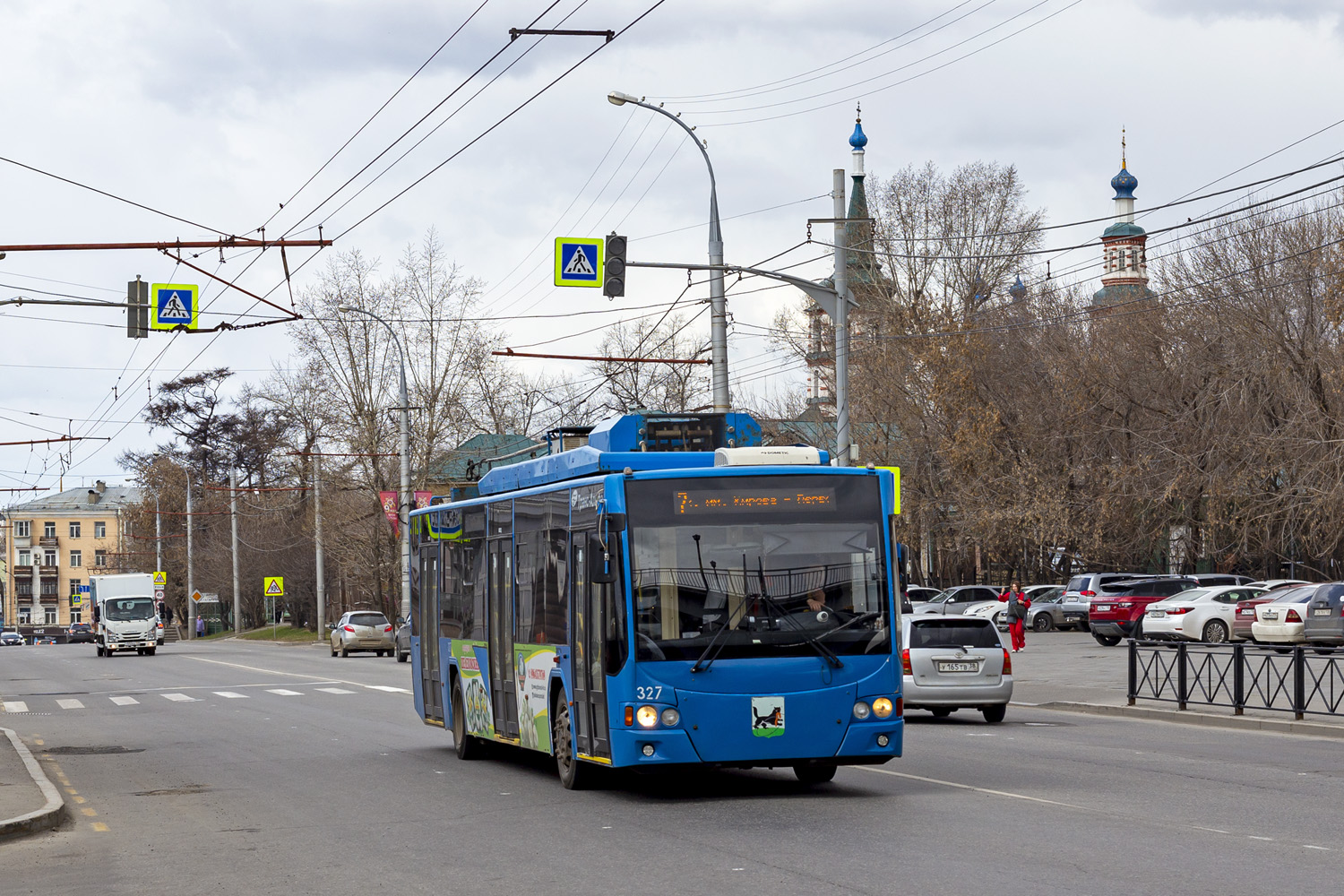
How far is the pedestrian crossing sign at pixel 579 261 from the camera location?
83.6 ft

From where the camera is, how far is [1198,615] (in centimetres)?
3669

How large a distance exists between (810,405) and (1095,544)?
1359 centimetres

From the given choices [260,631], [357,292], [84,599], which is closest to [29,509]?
[84,599]

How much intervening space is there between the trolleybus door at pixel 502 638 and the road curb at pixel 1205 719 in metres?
9.77

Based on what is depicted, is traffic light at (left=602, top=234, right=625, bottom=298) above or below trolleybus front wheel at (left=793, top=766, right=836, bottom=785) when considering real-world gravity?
above

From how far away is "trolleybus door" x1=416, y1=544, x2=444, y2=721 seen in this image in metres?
18.4

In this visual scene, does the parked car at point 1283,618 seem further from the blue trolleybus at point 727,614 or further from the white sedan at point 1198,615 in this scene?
the blue trolleybus at point 727,614

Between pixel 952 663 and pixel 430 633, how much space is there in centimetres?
704

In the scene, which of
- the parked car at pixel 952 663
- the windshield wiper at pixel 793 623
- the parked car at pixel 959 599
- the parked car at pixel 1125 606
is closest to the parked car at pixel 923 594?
the parked car at pixel 959 599

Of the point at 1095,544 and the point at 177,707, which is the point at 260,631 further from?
the point at 177,707

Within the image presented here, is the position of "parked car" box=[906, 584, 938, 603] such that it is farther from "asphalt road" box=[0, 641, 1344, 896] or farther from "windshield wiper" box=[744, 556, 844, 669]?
"windshield wiper" box=[744, 556, 844, 669]

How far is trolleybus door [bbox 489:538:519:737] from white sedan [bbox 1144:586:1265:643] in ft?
79.5

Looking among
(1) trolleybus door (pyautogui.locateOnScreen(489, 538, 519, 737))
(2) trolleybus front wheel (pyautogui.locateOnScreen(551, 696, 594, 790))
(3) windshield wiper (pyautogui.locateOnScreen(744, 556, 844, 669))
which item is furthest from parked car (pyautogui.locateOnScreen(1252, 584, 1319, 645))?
(3) windshield wiper (pyautogui.locateOnScreen(744, 556, 844, 669))

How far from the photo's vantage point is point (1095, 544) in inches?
2047
